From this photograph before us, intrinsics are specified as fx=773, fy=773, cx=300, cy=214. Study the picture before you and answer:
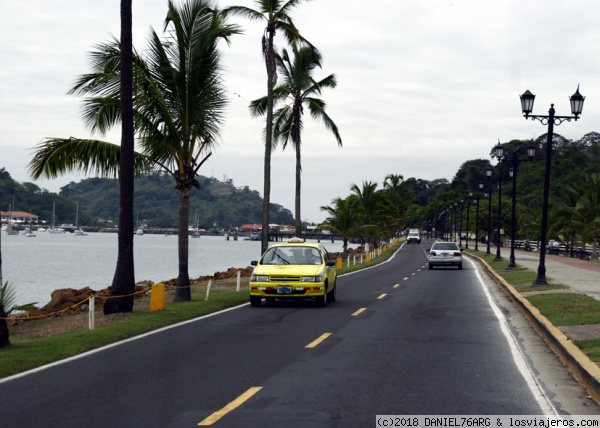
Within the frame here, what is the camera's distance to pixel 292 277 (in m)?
20.0

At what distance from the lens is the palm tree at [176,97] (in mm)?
20797

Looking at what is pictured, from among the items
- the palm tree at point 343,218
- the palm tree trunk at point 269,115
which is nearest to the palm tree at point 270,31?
the palm tree trunk at point 269,115

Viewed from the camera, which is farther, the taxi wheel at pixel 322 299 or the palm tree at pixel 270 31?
the palm tree at pixel 270 31

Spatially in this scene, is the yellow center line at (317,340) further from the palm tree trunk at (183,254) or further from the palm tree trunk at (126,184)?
the palm tree trunk at (183,254)

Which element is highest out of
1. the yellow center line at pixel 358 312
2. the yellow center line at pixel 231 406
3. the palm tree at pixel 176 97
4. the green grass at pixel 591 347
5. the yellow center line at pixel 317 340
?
the palm tree at pixel 176 97

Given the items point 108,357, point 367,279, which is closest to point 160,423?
point 108,357

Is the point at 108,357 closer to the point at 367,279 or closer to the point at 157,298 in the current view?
the point at 157,298

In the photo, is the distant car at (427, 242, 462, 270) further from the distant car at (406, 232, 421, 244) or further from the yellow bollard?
the distant car at (406, 232, 421, 244)

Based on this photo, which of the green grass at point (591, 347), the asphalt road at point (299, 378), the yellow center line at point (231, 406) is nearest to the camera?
the yellow center line at point (231, 406)

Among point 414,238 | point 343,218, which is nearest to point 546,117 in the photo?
point 343,218

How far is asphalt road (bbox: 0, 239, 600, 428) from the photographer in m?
7.87

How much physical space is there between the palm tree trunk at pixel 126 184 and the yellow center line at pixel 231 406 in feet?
34.5

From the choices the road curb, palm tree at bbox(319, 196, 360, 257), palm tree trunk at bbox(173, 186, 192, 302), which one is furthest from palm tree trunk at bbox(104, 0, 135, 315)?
palm tree at bbox(319, 196, 360, 257)

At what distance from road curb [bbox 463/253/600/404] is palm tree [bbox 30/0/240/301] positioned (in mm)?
10301
